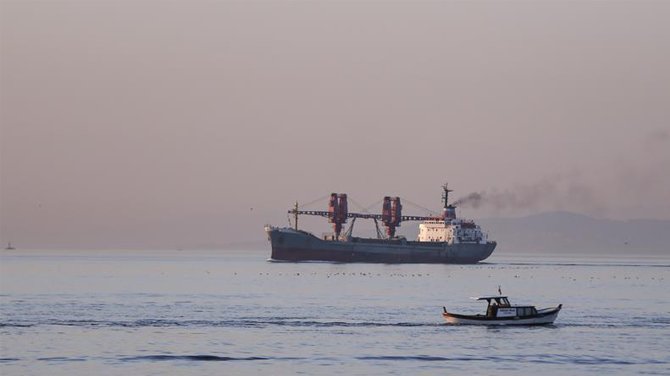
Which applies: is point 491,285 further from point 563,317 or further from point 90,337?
point 90,337

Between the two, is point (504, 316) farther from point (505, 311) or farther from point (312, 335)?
point (312, 335)

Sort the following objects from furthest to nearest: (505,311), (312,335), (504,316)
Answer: (505,311)
(504,316)
(312,335)

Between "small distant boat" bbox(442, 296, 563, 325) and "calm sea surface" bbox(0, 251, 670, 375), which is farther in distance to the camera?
"small distant boat" bbox(442, 296, 563, 325)

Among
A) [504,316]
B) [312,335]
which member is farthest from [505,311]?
[312,335]

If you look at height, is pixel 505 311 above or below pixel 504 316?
above

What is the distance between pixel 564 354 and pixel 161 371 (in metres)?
22.6

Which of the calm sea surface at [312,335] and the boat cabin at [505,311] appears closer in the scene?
the calm sea surface at [312,335]

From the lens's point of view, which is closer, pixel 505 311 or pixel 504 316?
pixel 504 316

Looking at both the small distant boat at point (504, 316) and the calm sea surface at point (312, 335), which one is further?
the small distant boat at point (504, 316)

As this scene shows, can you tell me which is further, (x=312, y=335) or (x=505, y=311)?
(x=505, y=311)

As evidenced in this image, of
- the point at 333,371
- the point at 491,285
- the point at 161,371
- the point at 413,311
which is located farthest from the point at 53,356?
the point at 491,285

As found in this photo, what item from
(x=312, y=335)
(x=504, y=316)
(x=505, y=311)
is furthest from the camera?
(x=505, y=311)

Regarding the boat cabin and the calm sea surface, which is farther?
the boat cabin

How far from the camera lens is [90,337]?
238 ft
